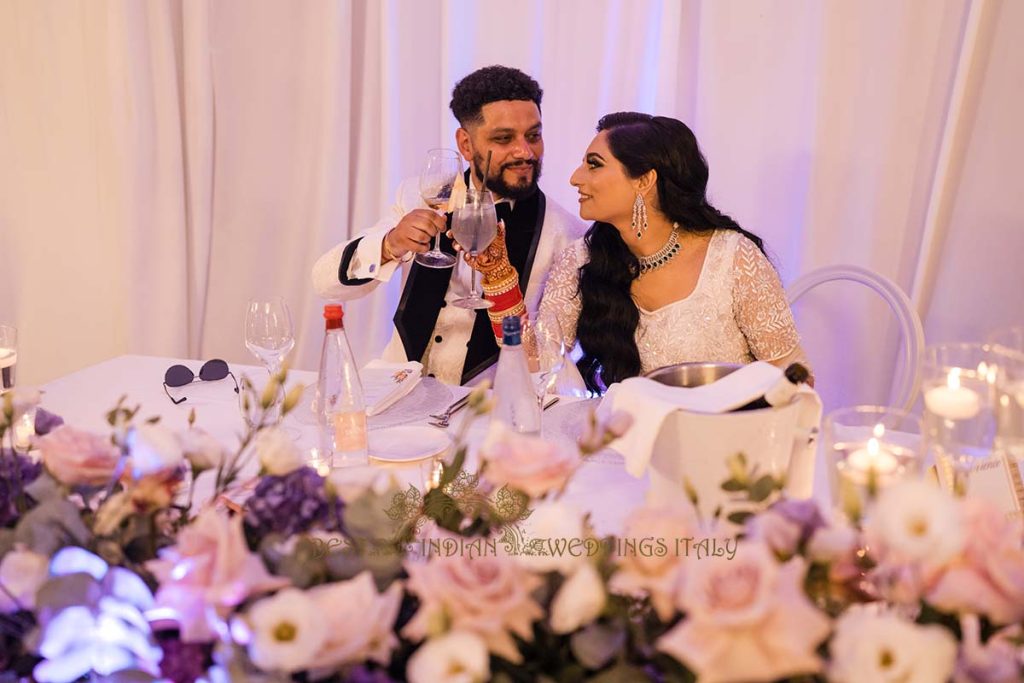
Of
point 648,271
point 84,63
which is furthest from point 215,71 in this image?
point 648,271

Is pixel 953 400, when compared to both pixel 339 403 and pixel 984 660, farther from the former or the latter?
pixel 339 403

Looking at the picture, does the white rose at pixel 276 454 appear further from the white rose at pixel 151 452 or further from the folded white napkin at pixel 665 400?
the folded white napkin at pixel 665 400

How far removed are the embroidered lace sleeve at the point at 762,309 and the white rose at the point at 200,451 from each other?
61.9 inches

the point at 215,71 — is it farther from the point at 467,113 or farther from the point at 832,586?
the point at 832,586

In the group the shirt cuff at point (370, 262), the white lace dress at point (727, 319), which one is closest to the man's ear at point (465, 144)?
the shirt cuff at point (370, 262)

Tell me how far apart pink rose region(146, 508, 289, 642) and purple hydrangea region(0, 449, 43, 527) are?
0.24m

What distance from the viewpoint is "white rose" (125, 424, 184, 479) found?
2.23 feet

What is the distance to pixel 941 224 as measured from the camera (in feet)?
8.09

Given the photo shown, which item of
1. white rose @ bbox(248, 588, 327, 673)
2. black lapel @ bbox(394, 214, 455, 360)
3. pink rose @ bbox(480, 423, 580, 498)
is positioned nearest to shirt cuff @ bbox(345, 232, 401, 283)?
black lapel @ bbox(394, 214, 455, 360)

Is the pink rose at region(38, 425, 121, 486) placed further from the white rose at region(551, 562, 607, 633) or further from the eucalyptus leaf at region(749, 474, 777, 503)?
the eucalyptus leaf at region(749, 474, 777, 503)

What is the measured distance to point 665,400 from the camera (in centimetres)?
99

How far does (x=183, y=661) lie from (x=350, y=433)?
76cm

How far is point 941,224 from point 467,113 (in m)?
1.39

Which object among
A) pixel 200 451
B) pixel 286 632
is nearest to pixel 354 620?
pixel 286 632
